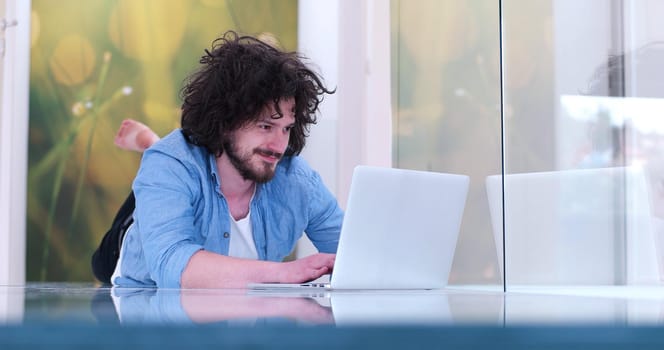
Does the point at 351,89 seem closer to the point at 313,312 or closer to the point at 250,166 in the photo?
the point at 250,166

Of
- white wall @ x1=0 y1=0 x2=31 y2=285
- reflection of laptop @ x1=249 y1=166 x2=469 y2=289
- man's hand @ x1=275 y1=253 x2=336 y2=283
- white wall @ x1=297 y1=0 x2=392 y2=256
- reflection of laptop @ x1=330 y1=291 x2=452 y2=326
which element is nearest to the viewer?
reflection of laptop @ x1=330 y1=291 x2=452 y2=326

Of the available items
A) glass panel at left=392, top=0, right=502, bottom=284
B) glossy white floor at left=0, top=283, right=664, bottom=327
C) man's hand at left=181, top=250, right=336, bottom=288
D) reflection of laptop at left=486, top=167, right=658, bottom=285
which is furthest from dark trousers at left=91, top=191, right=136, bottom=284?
glossy white floor at left=0, top=283, right=664, bottom=327

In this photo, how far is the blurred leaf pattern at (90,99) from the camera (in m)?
4.33

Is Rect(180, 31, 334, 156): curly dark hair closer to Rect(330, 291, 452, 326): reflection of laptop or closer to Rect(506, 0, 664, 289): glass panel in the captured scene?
Rect(506, 0, 664, 289): glass panel

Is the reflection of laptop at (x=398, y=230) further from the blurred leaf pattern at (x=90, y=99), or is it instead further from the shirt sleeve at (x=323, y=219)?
the blurred leaf pattern at (x=90, y=99)

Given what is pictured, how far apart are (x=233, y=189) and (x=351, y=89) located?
5.52ft

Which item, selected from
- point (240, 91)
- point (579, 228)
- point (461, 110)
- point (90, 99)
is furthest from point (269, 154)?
point (90, 99)

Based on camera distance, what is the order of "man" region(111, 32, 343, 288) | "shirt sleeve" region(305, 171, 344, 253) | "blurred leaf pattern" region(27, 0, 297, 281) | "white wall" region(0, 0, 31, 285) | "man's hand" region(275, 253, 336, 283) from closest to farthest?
"man's hand" region(275, 253, 336, 283) < "man" region(111, 32, 343, 288) < "shirt sleeve" region(305, 171, 344, 253) < "white wall" region(0, 0, 31, 285) < "blurred leaf pattern" region(27, 0, 297, 281)

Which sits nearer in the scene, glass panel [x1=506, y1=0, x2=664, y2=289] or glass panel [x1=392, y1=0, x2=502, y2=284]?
glass panel [x1=506, y1=0, x2=664, y2=289]

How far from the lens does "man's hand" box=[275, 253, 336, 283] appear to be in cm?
148

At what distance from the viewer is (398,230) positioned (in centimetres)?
123

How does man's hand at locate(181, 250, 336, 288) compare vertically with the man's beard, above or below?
below

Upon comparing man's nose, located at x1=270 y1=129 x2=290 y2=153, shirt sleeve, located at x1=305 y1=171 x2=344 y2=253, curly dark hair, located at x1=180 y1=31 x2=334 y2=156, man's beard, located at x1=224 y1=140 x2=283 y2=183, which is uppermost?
curly dark hair, located at x1=180 y1=31 x2=334 y2=156

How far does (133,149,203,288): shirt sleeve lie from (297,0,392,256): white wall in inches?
50.6
